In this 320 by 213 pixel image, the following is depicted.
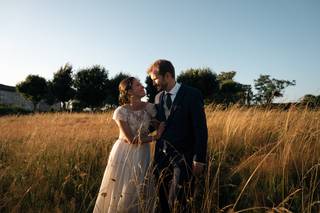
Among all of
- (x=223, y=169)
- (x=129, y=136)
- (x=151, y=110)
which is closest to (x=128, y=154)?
(x=129, y=136)

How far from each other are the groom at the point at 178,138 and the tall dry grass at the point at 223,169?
187 millimetres

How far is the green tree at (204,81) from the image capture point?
32.7 metres

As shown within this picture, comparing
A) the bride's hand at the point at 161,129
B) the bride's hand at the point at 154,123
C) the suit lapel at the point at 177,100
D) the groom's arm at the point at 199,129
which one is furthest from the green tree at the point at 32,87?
the groom's arm at the point at 199,129

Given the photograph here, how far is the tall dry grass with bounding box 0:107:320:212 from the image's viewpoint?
2.98 meters

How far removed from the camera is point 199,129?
112 inches

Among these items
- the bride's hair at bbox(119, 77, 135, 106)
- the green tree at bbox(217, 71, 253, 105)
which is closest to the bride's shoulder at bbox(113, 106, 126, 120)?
the bride's hair at bbox(119, 77, 135, 106)

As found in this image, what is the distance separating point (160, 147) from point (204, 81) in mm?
30182

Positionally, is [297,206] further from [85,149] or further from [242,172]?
[85,149]

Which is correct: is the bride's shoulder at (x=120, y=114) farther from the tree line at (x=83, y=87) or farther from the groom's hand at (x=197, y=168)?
the tree line at (x=83, y=87)

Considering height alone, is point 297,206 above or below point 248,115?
below

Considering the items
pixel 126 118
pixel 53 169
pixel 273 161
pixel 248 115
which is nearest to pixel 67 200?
pixel 53 169

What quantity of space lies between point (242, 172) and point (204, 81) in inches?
1168

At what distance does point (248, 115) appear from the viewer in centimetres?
548

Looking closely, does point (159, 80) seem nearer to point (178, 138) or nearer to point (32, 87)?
point (178, 138)
